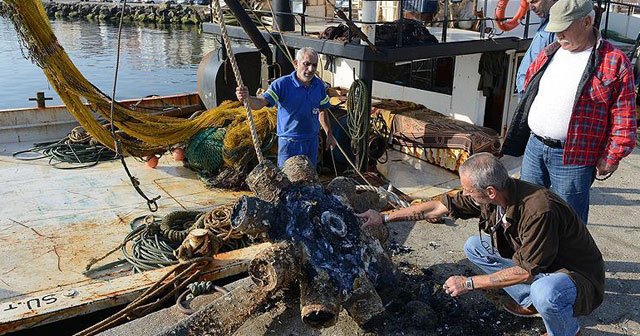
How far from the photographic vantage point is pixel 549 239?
2.88m

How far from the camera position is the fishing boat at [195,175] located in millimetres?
4609

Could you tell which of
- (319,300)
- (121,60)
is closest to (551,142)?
(319,300)

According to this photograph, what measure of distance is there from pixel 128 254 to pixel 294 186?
7.47 ft

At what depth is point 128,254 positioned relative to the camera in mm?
5273

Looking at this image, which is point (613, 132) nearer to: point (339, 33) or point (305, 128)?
point (305, 128)

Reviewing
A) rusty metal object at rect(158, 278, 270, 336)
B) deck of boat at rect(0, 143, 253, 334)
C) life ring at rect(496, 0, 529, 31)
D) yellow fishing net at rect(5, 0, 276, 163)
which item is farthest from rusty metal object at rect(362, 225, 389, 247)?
life ring at rect(496, 0, 529, 31)

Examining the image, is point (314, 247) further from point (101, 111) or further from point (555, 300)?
point (101, 111)

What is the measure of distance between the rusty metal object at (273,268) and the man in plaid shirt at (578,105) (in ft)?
6.16

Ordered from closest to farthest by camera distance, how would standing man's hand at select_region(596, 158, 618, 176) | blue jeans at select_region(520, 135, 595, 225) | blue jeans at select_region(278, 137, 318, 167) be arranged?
standing man's hand at select_region(596, 158, 618, 176)
blue jeans at select_region(520, 135, 595, 225)
blue jeans at select_region(278, 137, 318, 167)

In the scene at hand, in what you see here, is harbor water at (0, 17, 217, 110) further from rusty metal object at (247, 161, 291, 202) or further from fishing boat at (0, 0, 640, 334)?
rusty metal object at (247, 161, 291, 202)

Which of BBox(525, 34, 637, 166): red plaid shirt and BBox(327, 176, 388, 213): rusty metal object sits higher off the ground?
BBox(525, 34, 637, 166): red plaid shirt

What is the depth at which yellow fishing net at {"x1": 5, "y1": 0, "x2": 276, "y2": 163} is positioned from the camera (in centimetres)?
556

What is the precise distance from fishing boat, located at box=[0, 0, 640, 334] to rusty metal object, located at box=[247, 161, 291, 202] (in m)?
0.98

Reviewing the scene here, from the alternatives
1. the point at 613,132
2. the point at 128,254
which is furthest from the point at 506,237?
the point at 128,254
